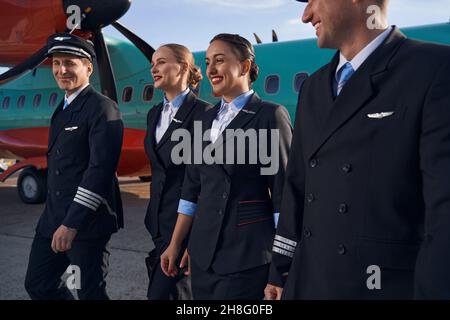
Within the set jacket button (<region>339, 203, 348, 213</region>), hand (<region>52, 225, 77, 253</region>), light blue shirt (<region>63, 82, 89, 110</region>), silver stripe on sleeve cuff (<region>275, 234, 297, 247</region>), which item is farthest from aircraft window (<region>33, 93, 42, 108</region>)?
jacket button (<region>339, 203, 348, 213</region>)

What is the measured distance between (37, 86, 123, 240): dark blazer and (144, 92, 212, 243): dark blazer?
1.01ft

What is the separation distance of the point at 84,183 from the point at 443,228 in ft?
7.84

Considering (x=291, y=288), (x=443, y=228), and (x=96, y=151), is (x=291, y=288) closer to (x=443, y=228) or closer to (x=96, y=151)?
(x=443, y=228)

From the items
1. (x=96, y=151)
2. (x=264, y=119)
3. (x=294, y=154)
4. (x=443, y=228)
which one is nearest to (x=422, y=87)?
(x=443, y=228)

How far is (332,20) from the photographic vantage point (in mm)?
1748

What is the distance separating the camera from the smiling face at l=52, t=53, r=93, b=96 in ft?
11.1

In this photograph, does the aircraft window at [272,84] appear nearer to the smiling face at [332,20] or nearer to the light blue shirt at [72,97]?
the light blue shirt at [72,97]

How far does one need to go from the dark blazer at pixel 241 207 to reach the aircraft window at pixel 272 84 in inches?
259

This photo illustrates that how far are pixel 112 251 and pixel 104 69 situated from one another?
405 cm

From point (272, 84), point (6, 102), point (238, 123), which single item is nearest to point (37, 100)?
point (6, 102)

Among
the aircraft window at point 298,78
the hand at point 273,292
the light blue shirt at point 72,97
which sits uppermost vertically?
the aircraft window at point 298,78

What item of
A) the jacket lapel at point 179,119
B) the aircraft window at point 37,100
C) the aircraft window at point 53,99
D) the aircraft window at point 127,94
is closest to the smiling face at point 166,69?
the jacket lapel at point 179,119

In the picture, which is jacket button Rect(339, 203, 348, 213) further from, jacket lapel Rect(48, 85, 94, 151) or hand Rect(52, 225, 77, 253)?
jacket lapel Rect(48, 85, 94, 151)

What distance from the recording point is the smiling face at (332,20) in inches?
67.7
